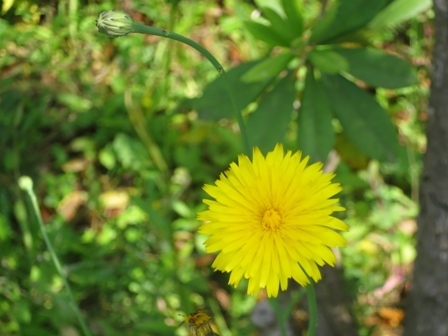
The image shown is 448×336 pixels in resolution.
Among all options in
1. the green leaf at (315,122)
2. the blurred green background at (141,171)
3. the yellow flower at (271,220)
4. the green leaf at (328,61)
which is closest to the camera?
the yellow flower at (271,220)

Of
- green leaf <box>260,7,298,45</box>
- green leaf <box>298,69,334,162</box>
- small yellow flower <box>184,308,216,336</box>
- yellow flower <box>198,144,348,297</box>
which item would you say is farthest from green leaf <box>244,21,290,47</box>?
small yellow flower <box>184,308,216,336</box>

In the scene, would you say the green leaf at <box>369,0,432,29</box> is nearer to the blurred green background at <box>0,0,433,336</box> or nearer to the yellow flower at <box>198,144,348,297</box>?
the blurred green background at <box>0,0,433,336</box>

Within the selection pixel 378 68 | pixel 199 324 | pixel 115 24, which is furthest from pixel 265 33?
pixel 199 324

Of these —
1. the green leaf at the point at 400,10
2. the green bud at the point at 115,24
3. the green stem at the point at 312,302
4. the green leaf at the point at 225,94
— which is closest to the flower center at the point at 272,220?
the green stem at the point at 312,302

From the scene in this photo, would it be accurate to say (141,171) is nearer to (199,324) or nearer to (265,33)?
(265,33)

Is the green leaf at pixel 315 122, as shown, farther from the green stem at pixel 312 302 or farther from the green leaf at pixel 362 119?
the green stem at pixel 312 302
